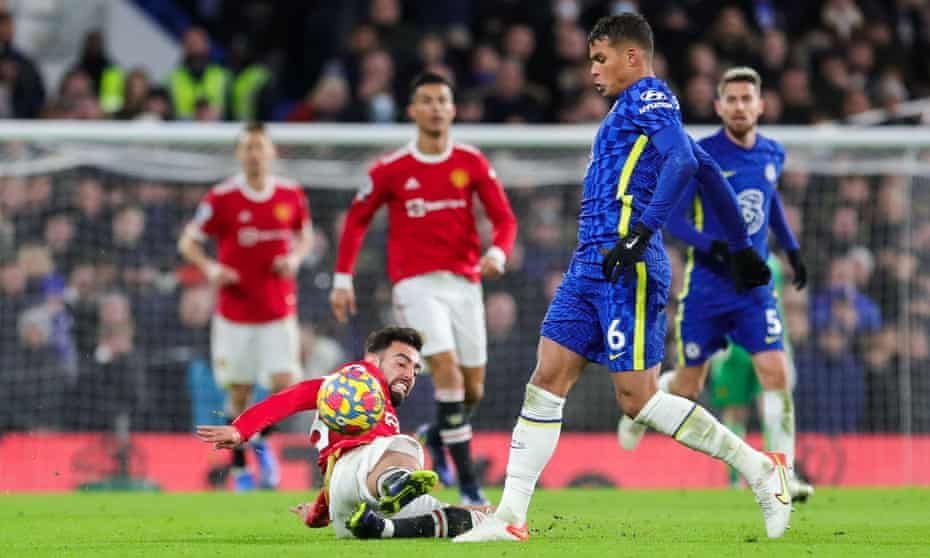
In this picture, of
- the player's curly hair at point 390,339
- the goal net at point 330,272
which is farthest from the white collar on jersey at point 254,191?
the player's curly hair at point 390,339

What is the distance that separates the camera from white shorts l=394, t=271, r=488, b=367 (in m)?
9.87

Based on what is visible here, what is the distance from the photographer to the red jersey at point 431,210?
9.99 metres

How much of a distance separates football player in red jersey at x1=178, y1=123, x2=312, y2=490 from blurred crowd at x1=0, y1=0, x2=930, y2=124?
9.57 feet

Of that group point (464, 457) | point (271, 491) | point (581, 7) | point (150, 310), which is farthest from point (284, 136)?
point (581, 7)

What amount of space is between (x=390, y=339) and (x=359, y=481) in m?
0.74

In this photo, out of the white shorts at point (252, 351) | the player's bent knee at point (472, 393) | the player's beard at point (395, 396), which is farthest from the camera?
the white shorts at point (252, 351)

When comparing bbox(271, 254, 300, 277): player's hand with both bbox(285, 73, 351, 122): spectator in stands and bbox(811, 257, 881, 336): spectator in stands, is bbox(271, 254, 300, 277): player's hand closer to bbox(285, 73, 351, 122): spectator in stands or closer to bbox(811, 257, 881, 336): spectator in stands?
bbox(285, 73, 351, 122): spectator in stands

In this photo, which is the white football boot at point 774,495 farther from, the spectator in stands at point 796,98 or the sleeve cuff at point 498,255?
the spectator in stands at point 796,98

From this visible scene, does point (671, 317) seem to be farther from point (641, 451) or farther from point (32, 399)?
point (32, 399)

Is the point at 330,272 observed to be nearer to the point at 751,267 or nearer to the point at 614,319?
the point at 751,267

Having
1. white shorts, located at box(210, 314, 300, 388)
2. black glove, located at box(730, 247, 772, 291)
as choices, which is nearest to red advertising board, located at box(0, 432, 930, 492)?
white shorts, located at box(210, 314, 300, 388)

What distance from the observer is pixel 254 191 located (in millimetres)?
12398

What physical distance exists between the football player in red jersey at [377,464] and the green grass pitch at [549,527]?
13 centimetres

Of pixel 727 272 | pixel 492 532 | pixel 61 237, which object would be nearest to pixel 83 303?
pixel 61 237
